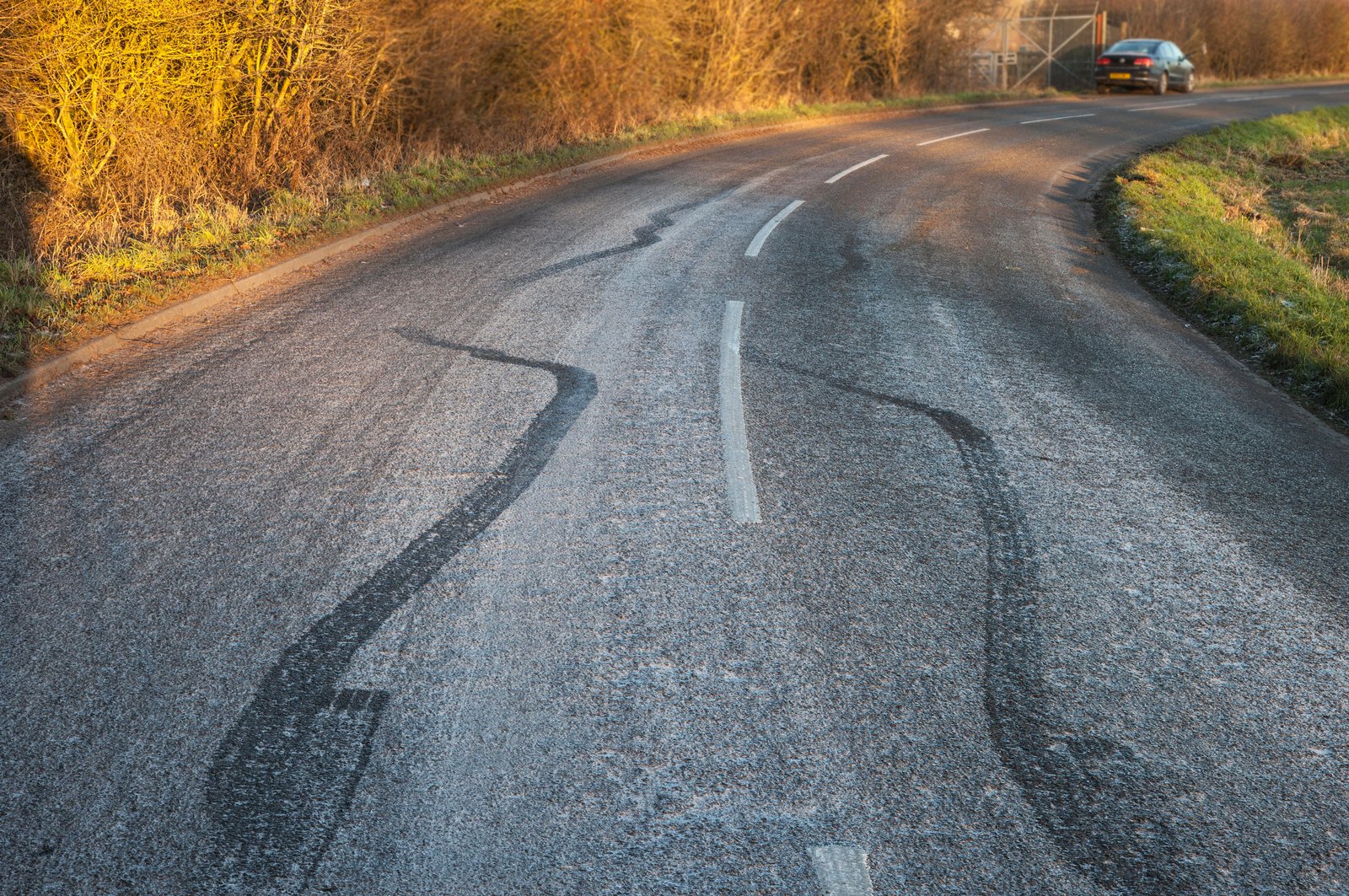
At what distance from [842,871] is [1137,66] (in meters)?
36.4

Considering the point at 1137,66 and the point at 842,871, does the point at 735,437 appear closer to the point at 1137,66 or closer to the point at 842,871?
the point at 842,871

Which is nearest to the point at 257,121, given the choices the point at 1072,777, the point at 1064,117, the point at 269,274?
the point at 269,274

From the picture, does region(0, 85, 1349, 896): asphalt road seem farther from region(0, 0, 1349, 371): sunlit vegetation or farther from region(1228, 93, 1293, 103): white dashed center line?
region(1228, 93, 1293, 103): white dashed center line

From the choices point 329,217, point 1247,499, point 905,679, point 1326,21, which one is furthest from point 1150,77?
point 905,679

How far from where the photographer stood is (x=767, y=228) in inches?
451

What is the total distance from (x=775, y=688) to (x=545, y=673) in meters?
0.76

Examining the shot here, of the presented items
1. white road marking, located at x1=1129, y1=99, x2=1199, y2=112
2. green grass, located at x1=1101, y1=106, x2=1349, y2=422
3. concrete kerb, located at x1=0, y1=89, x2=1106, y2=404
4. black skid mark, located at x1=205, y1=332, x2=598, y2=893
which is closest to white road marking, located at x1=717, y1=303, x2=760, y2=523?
black skid mark, located at x1=205, y1=332, x2=598, y2=893

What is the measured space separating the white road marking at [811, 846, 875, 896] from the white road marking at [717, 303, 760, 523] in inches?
80.3

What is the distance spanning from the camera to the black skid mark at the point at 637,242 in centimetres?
927

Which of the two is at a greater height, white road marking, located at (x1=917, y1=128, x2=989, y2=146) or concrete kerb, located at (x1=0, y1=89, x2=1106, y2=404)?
white road marking, located at (x1=917, y1=128, x2=989, y2=146)

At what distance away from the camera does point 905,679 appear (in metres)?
3.58

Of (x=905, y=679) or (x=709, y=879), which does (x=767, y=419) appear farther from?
(x=709, y=879)

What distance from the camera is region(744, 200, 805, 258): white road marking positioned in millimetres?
10355

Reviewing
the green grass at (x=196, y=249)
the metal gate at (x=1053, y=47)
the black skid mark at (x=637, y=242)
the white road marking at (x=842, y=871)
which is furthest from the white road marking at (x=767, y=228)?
the metal gate at (x=1053, y=47)
